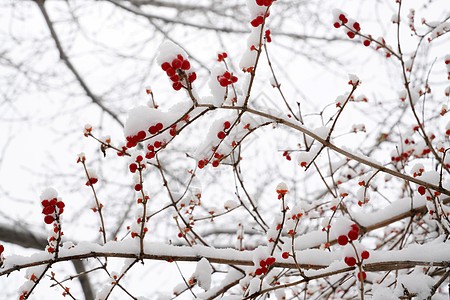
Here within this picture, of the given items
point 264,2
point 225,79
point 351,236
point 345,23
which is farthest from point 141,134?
point 345,23

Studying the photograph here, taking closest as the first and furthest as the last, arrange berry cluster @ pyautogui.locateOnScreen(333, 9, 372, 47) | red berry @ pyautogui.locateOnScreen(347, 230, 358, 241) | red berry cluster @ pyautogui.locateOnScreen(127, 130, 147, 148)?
1. red berry @ pyautogui.locateOnScreen(347, 230, 358, 241)
2. red berry cluster @ pyautogui.locateOnScreen(127, 130, 147, 148)
3. berry cluster @ pyautogui.locateOnScreen(333, 9, 372, 47)

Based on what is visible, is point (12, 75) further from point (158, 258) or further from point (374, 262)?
point (374, 262)

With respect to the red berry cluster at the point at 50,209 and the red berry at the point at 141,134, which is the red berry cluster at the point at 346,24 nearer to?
the red berry at the point at 141,134

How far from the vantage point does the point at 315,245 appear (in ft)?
7.23

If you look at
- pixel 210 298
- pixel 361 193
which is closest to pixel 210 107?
pixel 210 298

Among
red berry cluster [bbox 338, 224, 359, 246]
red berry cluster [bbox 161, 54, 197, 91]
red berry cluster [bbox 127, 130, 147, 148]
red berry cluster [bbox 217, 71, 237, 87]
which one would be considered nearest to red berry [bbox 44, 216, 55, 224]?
red berry cluster [bbox 127, 130, 147, 148]

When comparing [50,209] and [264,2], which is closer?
[264,2]

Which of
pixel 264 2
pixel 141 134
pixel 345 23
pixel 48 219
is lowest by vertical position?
pixel 48 219

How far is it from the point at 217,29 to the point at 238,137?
429cm

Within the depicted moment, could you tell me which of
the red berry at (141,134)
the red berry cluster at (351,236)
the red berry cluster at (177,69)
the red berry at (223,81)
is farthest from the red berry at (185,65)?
the red berry cluster at (351,236)

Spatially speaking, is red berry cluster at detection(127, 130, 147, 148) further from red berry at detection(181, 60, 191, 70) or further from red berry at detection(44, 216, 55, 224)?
red berry at detection(44, 216, 55, 224)

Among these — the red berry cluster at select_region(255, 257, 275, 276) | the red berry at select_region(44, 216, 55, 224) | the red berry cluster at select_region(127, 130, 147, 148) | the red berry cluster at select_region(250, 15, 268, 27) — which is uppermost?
the red berry cluster at select_region(250, 15, 268, 27)

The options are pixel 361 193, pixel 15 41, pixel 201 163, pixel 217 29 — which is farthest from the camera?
pixel 217 29

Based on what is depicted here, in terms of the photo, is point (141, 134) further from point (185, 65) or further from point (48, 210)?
point (48, 210)
